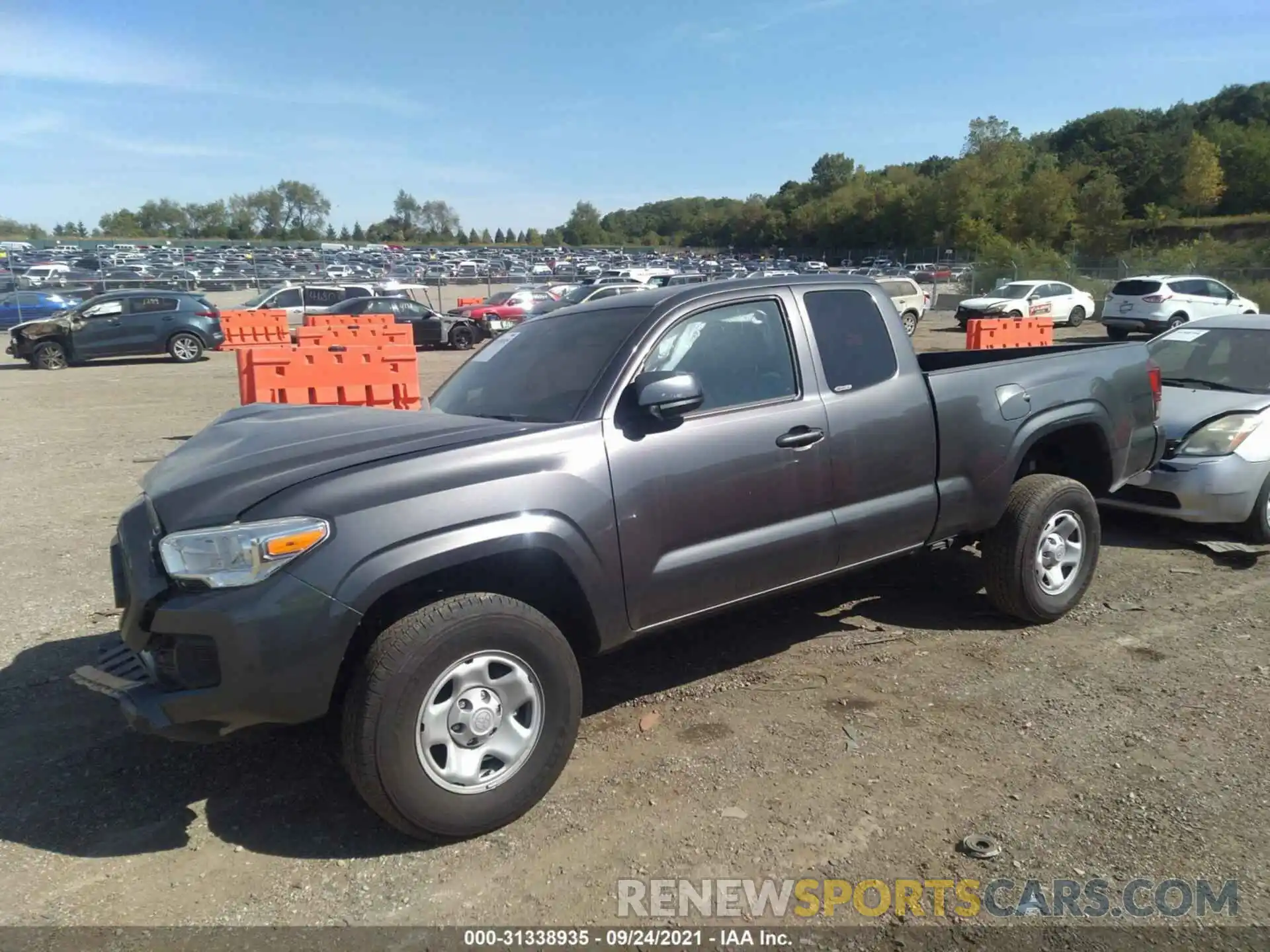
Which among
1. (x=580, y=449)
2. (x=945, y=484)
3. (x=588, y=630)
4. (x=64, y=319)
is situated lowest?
(x=588, y=630)

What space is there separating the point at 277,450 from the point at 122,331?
66.4 ft

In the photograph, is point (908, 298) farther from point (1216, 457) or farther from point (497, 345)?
point (497, 345)

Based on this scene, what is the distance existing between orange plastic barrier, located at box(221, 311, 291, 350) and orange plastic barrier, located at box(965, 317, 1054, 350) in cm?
1661

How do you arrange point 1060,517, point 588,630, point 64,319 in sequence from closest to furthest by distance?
point 588,630 → point 1060,517 → point 64,319

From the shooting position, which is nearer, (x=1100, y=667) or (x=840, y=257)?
(x=1100, y=667)

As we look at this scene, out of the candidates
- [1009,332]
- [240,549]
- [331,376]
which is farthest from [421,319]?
[240,549]

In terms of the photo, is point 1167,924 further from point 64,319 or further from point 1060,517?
point 64,319

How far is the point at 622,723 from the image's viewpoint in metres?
4.04

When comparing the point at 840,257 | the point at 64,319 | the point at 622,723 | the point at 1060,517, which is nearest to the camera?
the point at 622,723

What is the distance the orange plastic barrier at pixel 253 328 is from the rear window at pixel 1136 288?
22.4m

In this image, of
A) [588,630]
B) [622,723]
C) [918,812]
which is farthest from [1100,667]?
[588,630]

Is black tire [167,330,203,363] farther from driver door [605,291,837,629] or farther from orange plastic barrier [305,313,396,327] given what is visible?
driver door [605,291,837,629]

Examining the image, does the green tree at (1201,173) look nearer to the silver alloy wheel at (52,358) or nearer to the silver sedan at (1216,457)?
the silver sedan at (1216,457)

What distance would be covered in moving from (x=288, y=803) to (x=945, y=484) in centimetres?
333
